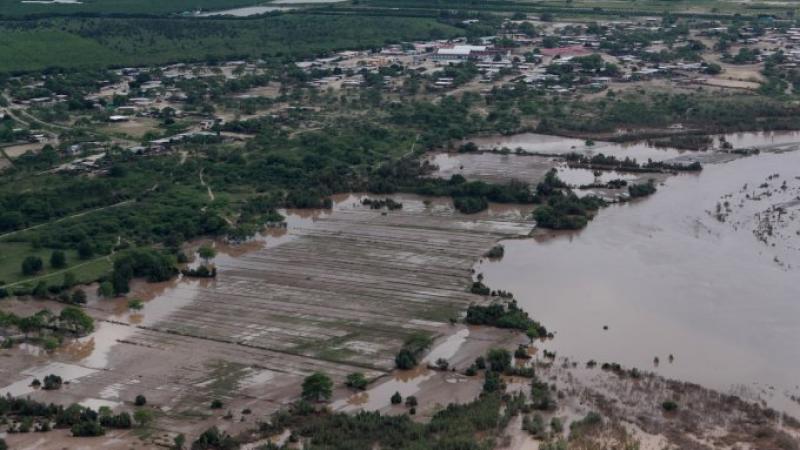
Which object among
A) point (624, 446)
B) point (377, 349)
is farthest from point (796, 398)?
point (377, 349)

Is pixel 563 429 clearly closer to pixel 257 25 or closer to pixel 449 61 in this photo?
pixel 449 61

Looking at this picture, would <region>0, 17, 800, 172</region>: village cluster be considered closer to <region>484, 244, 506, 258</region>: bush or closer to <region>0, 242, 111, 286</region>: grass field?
Answer: <region>0, 242, 111, 286</region>: grass field

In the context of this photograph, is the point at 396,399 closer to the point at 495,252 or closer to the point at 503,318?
the point at 503,318

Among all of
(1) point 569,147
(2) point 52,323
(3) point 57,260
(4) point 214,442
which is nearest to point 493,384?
(4) point 214,442

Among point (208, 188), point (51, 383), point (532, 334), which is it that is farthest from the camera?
point (208, 188)

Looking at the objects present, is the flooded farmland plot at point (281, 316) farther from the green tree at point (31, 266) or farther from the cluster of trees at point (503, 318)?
the green tree at point (31, 266)

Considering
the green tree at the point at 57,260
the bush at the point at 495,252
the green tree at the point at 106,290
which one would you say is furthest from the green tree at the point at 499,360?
the green tree at the point at 57,260

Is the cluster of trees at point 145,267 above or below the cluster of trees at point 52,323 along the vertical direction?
above
